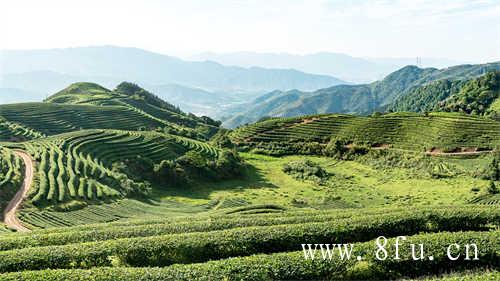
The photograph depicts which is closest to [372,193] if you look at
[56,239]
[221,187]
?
[221,187]

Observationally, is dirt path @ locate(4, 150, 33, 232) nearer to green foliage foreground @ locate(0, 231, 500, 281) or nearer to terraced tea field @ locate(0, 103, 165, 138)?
green foliage foreground @ locate(0, 231, 500, 281)

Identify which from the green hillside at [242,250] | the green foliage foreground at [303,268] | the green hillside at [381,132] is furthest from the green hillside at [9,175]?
the green hillside at [381,132]

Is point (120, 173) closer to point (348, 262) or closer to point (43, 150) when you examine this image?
point (43, 150)

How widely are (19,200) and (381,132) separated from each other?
78.0 meters

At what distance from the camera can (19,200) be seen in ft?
149

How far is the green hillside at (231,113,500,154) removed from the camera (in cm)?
8881

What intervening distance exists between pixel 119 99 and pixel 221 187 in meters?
114

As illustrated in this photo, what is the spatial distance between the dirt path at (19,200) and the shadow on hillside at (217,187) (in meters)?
17.6

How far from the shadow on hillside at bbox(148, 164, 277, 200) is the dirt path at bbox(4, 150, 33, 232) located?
17.6 meters

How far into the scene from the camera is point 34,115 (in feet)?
369

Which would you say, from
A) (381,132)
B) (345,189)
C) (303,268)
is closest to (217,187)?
(345,189)

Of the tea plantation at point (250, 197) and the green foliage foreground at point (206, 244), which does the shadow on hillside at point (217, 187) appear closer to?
the tea plantation at point (250, 197)

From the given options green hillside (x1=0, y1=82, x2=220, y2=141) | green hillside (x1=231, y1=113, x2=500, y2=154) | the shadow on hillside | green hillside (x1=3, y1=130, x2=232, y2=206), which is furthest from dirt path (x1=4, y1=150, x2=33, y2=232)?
green hillside (x1=231, y1=113, x2=500, y2=154)

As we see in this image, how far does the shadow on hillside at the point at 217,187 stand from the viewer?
6619cm
